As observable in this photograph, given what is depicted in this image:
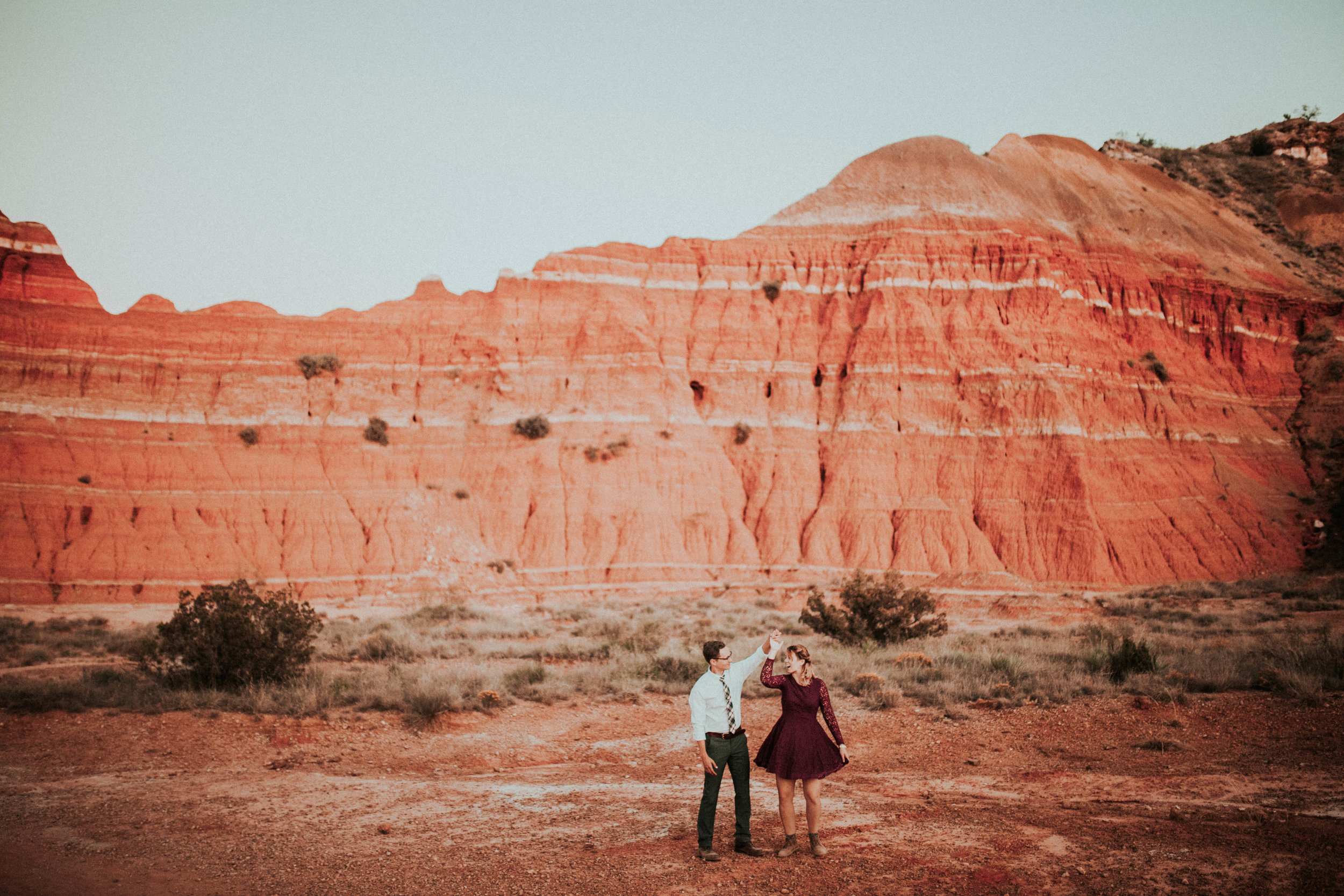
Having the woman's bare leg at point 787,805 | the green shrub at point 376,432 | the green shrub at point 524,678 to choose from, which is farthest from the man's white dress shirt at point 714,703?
the green shrub at point 376,432

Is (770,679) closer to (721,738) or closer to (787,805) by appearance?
(721,738)

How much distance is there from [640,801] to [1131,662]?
366 inches

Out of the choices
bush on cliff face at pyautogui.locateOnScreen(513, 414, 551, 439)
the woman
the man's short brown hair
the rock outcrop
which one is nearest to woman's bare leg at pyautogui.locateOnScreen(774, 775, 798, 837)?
the woman

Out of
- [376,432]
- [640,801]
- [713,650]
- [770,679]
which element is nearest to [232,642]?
[640,801]

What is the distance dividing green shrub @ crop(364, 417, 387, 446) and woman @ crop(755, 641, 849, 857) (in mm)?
37520

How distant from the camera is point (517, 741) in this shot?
12.3 meters

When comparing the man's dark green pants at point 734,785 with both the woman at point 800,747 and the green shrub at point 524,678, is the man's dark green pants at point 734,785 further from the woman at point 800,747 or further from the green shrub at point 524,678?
the green shrub at point 524,678

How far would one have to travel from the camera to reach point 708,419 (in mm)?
46406

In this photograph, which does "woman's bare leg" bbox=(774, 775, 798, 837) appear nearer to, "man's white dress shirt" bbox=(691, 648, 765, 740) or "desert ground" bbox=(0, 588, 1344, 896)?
"desert ground" bbox=(0, 588, 1344, 896)

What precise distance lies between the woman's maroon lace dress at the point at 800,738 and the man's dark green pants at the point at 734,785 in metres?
0.19

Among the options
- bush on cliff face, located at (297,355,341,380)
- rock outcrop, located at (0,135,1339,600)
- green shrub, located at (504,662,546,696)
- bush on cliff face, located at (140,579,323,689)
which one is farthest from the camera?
bush on cliff face, located at (297,355,341,380)

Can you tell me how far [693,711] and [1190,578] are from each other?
127 feet

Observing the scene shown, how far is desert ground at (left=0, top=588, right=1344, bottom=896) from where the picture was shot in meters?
6.79

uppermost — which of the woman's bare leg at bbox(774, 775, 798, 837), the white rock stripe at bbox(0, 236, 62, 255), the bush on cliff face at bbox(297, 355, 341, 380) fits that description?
the white rock stripe at bbox(0, 236, 62, 255)
